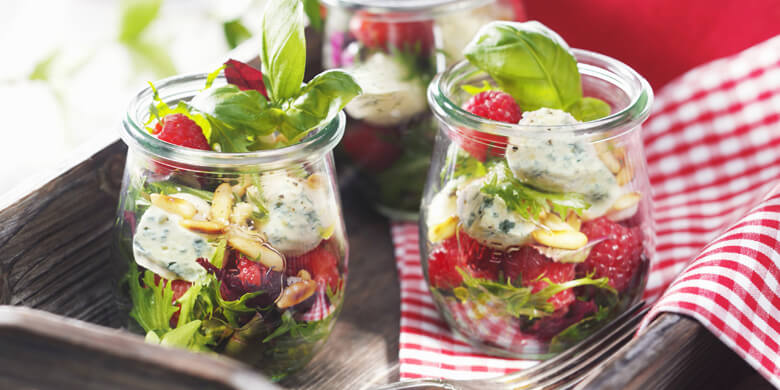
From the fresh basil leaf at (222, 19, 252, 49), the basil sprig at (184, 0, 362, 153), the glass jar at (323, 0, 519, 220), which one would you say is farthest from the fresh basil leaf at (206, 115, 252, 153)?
the fresh basil leaf at (222, 19, 252, 49)

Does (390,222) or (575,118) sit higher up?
(575,118)

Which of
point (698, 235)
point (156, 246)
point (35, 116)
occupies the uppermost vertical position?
point (156, 246)

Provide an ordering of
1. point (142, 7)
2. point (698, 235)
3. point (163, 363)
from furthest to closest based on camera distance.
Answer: point (142, 7) < point (698, 235) < point (163, 363)

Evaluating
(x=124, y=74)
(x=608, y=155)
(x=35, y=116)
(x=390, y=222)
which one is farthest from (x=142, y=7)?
(x=608, y=155)

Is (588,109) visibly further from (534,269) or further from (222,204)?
(222,204)

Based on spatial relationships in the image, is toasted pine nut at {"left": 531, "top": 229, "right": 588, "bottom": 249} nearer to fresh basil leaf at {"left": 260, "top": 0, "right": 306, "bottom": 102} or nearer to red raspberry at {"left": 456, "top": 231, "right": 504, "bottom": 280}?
red raspberry at {"left": 456, "top": 231, "right": 504, "bottom": 280}

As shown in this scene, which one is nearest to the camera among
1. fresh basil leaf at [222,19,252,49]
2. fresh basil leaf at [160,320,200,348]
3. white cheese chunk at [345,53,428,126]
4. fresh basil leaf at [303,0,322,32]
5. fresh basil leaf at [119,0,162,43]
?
fresh basil leaf at [160,320,200,348]

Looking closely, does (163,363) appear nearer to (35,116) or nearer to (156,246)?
(156,246)
